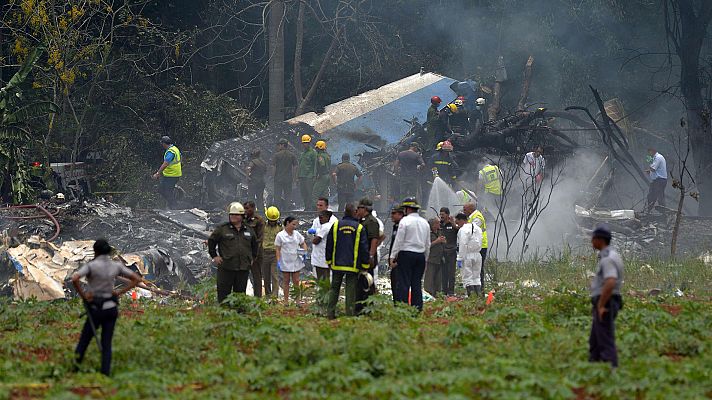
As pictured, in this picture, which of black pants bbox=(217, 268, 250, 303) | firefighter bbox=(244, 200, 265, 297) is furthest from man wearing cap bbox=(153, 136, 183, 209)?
black pants bbox=(217, 268, 250, 303)

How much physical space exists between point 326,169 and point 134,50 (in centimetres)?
853

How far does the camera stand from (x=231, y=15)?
30969mm

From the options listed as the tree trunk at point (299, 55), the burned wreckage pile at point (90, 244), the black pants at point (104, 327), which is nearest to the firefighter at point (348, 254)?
the burned wreckage pile at point (90, 244)

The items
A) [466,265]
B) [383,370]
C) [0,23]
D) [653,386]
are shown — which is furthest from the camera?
[0,23]

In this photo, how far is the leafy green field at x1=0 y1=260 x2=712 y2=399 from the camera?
851cm

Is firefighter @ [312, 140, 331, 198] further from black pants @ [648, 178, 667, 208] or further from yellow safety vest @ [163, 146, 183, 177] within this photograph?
black pants @ [648, 178, 667, 208]

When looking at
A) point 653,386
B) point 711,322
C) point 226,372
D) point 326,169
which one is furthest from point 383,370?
point 326,169

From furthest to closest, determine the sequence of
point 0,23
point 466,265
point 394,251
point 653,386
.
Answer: point 0,23 < point 466,265 < point 394,251 < point 653,386

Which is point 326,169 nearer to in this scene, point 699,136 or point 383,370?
point 699,136

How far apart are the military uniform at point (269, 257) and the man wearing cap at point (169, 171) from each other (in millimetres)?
6522

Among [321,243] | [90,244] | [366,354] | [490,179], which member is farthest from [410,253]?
[490,179]

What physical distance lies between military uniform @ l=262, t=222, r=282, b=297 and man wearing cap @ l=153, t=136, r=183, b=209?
21.4 feet

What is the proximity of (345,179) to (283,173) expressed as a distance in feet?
4.84

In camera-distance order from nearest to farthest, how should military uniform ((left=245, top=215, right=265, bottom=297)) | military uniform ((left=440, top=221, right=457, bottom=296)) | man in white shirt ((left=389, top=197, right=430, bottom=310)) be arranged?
1. man in white shirt ((left=389, top=197, right=430, bottom=310))
2. military uniform ((left=245, top=215, right=265, bottom=297))
3. military uniform ((left=440, top=221, right=457, bottom=296))
